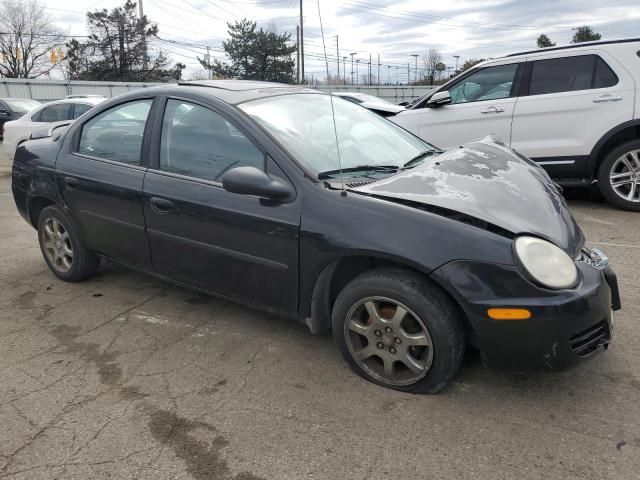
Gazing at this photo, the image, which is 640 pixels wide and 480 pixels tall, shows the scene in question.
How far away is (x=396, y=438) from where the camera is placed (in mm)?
2373

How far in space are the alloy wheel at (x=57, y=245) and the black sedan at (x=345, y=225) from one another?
28cm

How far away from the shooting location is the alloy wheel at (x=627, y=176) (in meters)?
5.94

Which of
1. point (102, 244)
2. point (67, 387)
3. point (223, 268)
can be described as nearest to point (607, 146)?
point (223, 268)

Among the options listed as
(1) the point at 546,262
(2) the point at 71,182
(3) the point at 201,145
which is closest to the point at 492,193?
(1) the point at 546,262

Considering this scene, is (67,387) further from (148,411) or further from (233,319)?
(233,319)

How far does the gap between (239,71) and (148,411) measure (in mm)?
38961

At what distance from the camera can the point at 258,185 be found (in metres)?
2.79

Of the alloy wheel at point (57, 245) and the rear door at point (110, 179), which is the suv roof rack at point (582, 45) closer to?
the rear door at point (110, 179)

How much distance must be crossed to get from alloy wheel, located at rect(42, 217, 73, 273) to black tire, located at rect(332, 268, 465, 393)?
262 cm

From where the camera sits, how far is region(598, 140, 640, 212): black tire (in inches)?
232

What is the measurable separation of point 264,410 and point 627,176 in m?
5.30

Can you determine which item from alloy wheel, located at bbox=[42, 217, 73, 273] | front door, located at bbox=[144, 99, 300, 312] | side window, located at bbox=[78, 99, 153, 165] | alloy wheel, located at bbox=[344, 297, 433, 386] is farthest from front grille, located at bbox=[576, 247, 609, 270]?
alloy wheel, located at bbox=[42, 217, 73, 273]

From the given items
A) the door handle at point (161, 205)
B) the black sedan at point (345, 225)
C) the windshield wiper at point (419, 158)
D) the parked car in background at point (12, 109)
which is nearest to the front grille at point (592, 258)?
the black sedan at point (345, 225)

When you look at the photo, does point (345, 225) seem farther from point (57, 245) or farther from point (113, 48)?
point (113, 48)
